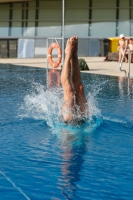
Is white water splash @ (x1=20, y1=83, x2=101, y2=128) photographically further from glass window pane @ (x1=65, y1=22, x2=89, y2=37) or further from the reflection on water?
glass window pane @ (x1=65, y1=22, x2=89, y2=37)

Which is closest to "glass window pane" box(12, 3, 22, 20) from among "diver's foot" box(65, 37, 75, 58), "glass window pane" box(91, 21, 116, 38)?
"glass window pane" box(91, 21, 116, 38)

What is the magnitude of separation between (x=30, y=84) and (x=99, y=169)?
9367 millimetres

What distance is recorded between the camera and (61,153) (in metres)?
5.83

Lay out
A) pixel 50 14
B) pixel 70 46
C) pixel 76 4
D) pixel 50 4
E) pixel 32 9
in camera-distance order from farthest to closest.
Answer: pixel 32 9
pixel 50 4
pixel 50 14
pixel 76 4
pixel 70 46

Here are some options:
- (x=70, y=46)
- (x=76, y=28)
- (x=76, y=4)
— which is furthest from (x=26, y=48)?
(x=70, y=46)

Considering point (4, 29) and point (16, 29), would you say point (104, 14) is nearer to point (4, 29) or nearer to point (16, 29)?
point (16, 29)

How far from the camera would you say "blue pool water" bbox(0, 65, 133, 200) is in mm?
4539

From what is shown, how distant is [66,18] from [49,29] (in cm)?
145

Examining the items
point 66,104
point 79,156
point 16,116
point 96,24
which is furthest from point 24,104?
point 96,24

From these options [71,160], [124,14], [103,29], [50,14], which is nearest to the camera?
[71,160]

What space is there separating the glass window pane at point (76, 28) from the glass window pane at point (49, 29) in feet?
2.63

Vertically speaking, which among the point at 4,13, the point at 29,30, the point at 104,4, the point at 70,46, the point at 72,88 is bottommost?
the point at 72,88

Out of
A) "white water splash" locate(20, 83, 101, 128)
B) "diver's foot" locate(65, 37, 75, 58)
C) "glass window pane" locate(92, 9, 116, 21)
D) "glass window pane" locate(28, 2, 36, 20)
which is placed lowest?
"white water splash" locate(20, 83, 101, 128)

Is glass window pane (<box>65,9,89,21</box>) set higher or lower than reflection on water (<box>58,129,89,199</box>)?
higher
